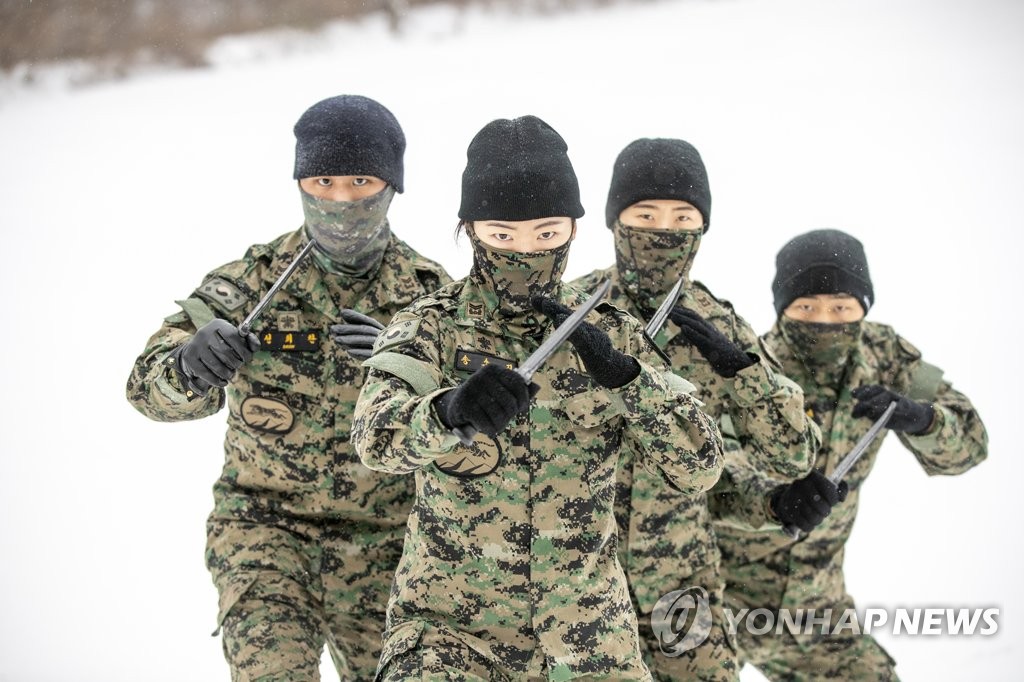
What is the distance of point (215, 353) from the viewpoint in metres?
3.67

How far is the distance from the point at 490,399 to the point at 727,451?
5.82 feet

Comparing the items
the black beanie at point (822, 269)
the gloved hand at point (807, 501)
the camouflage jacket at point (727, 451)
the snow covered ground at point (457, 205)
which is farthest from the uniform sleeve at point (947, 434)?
the snow covered ground at point (457, 205)

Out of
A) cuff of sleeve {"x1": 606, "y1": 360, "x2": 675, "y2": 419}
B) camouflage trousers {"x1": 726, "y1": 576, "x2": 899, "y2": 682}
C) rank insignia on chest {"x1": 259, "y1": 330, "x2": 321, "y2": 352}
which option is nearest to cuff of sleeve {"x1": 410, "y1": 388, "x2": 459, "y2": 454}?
cuff of sleeve {"x1": 606, "y1": 360, "x2": 675, "y2": 419}

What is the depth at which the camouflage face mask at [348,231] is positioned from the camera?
13.4ft

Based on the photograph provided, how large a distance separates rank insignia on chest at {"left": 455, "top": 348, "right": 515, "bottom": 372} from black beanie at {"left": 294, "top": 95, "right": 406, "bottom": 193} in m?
1.09

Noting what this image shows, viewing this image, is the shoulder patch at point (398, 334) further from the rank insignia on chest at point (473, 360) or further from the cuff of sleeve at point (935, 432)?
the cuff of sleeve at point (935, 432)

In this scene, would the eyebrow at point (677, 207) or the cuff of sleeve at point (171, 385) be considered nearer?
the cuff of sleeve at point (171, 385)

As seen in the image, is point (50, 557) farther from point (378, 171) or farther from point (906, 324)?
point (906, 324)

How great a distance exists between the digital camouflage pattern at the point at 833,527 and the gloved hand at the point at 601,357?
5.89 ft

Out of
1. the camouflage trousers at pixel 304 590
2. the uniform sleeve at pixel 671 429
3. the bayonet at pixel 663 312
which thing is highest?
the bayonet at pixel 663 312

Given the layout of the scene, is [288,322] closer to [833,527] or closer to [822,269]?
[822,269]

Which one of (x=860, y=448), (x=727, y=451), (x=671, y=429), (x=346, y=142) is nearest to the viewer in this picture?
(x=671, y=429)

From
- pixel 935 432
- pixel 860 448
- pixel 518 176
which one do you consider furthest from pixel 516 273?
pixel 935 432

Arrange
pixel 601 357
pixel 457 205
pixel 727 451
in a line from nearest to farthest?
pixel 601 357 < pixel 727 451 < pixel 457 205
